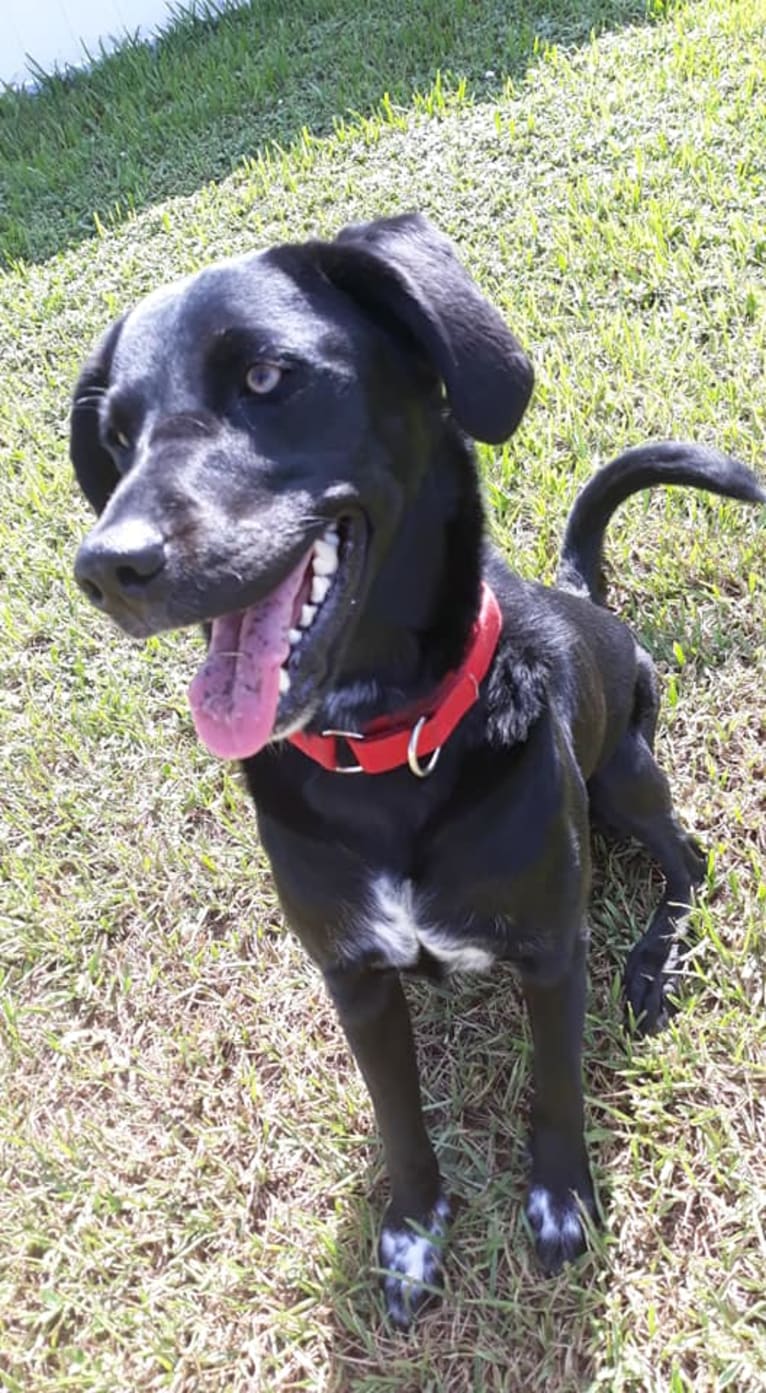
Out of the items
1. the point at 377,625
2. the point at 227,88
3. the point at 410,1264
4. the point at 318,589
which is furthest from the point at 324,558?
the point at 227,88

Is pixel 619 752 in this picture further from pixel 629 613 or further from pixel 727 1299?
pixel 727 1299

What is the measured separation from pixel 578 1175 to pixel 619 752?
→ 30.3 inches

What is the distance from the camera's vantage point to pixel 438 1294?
2020 mm

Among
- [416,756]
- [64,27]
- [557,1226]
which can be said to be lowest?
[557,1226]

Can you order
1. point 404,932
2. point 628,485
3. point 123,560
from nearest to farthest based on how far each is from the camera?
1. point 123,560
2. point 404,932
3. point 628,485

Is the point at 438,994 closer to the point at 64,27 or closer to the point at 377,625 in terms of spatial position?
the point at 377,625

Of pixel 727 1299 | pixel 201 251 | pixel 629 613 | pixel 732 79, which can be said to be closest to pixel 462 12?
pixel 732 79

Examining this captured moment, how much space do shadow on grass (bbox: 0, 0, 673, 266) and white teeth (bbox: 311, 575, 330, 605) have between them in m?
4.17

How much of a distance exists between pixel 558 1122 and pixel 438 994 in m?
0.47

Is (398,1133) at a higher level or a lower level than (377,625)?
lower

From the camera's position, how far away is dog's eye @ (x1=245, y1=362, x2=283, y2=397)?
1.55m

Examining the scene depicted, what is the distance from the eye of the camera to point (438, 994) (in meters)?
2.41

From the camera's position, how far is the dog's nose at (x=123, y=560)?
1.36 meters

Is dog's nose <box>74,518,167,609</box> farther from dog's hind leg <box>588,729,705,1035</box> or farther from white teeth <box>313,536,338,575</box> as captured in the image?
dog's hind leg <box>588,729,705,1035</box>
